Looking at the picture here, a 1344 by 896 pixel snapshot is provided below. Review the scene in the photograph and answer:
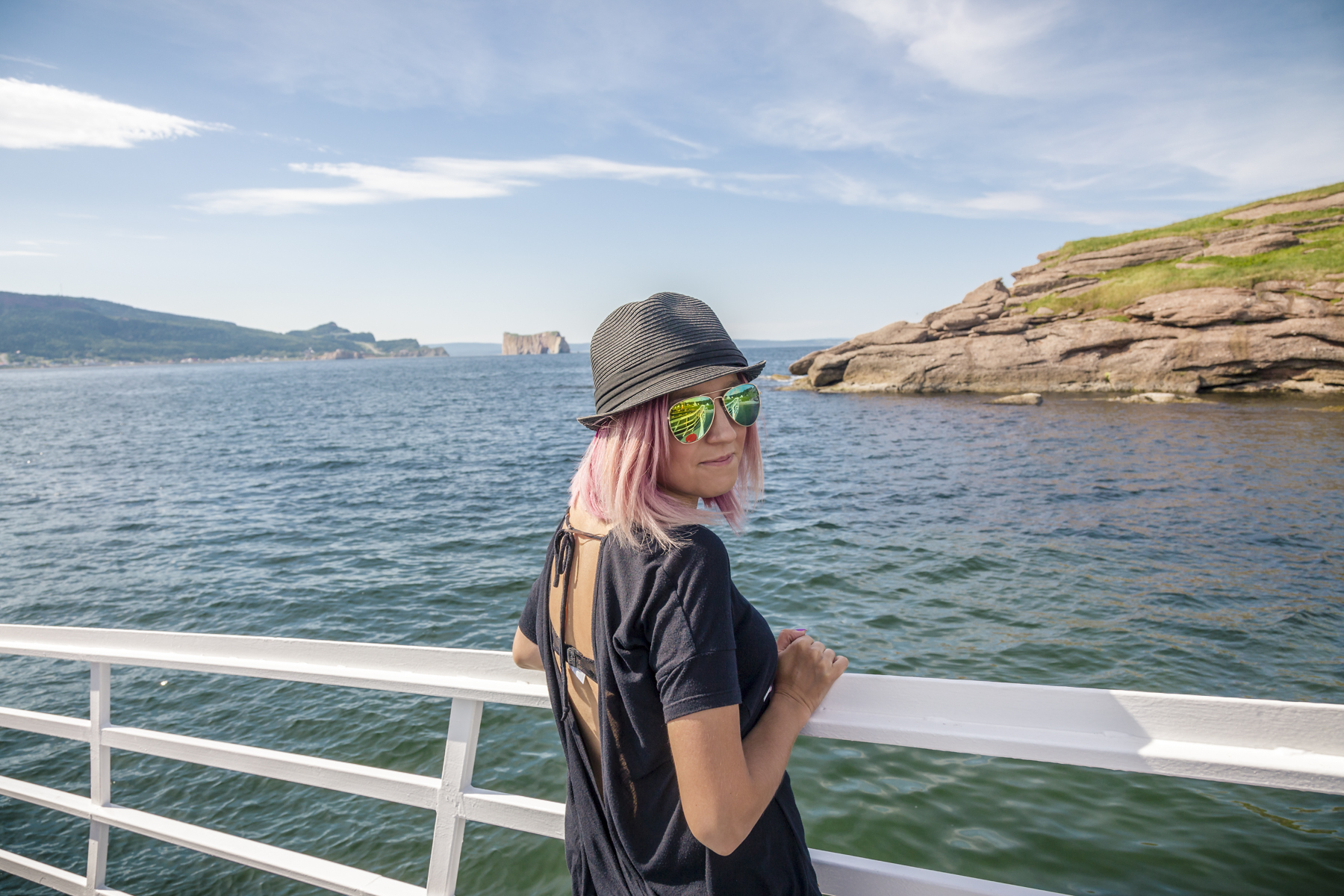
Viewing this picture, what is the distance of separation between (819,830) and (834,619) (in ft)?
13.1

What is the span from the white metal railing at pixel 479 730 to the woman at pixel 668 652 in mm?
194

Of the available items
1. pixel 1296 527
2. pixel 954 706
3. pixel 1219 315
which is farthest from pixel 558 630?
pixel 1219 315

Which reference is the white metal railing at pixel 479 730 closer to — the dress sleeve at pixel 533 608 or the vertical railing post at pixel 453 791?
the vertical railing post at pixel 453 791

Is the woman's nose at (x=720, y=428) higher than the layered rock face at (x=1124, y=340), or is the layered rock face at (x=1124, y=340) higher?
the layered rock face at (x=1124, y=340)

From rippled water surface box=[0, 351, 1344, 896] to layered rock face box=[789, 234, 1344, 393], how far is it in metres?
7.73

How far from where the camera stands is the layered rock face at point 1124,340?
30.2 m

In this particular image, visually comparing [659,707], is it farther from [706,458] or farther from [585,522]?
[706,458]

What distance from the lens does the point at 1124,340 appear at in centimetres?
3506

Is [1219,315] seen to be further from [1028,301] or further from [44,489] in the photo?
[44,489]

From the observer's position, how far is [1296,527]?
12.1 metres

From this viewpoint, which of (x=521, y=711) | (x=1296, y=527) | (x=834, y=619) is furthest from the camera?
(x=1296, y=527)

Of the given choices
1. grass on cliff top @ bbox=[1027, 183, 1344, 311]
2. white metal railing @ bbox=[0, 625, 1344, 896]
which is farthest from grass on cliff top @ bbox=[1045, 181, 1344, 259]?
white metal railing @ bbox=[0, 625, 1344, 896]

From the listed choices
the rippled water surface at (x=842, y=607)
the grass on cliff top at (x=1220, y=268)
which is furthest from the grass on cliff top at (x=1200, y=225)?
the rippled water surface at (x=842, y=607)

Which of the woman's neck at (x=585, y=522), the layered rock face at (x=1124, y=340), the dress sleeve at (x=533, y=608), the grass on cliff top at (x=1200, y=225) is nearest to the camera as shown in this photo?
the woman's neck at (x=585, y=522)
